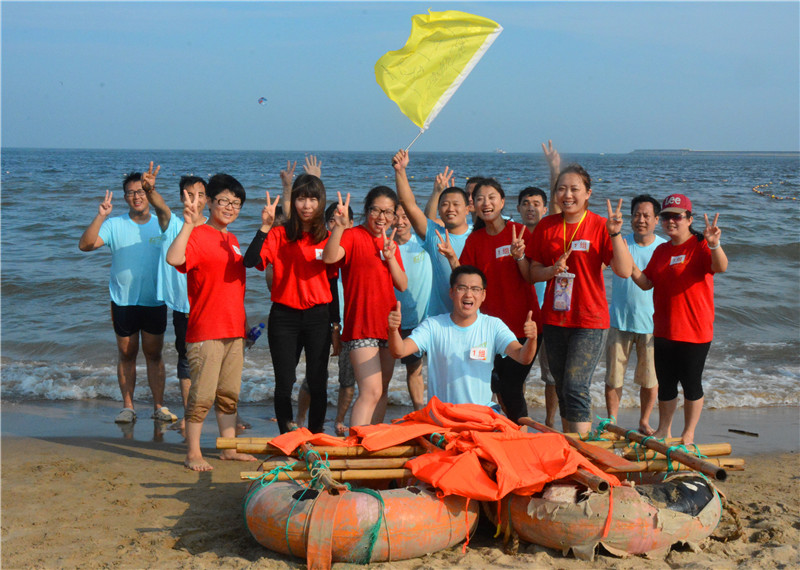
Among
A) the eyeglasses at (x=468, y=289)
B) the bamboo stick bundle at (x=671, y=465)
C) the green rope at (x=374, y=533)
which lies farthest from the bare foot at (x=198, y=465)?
the bamboo stick bundle at (x=671, y=465)

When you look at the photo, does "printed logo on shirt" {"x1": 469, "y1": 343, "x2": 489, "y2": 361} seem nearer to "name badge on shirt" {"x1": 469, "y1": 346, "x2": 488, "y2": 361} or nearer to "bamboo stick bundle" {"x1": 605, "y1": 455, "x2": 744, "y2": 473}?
"name badge on shirt" {"x1": 469, "y1": 346, "x2": 488, "y2": 361}

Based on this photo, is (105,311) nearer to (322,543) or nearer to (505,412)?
(505,412)

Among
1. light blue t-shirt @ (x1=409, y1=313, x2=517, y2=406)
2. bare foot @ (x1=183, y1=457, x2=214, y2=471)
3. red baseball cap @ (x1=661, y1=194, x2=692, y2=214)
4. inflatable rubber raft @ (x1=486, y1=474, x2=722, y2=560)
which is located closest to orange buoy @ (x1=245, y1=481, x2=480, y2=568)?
inflatable rubber raft @ (x1=486, y1=474, x2=722, y2=560)

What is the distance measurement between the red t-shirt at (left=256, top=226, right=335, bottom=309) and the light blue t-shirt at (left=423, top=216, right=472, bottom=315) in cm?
100

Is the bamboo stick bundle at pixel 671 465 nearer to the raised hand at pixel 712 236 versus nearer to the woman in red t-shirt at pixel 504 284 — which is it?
the woman in red t-shirt at pixel 504 284

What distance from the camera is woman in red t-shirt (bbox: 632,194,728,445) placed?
5.66 meters

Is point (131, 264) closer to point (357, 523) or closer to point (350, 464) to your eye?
point (350, 464)

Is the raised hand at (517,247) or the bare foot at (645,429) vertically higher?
the raised hand at (517,247)

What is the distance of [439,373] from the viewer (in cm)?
511

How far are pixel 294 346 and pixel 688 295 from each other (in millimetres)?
Result: 3051

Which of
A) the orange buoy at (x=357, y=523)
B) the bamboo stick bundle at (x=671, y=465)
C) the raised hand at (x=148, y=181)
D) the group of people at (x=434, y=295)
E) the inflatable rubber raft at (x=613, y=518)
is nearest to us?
the orange buoy at (x=357, y=523)

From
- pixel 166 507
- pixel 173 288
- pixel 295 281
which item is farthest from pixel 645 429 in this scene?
pixel 173 288

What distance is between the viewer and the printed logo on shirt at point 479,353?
5.05 metres

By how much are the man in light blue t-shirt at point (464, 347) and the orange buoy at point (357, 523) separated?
38.7 inches
